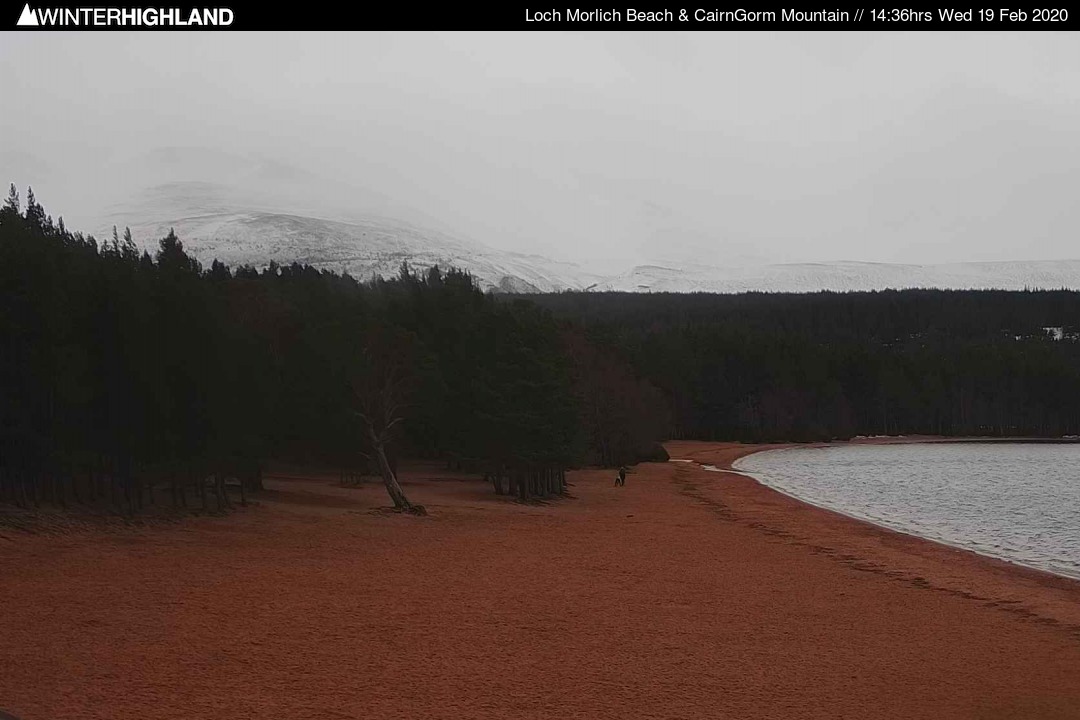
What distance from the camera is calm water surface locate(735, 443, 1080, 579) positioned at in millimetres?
34062

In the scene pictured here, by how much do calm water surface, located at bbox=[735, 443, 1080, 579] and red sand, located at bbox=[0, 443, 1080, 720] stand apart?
5227 millimetres

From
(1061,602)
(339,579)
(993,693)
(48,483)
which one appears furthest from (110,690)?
(1061,602)

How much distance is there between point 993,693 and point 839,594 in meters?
8.11

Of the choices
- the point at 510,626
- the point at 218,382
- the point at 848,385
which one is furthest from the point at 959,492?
the point at 848,385

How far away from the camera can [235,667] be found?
14.4m

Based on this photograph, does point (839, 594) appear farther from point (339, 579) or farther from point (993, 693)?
point (339, 579)

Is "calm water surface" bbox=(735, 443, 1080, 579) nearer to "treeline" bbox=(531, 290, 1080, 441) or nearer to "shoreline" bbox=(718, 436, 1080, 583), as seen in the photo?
"shoreline" bbox=(718, 436, 1080, 583)

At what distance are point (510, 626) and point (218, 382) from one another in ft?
60.2

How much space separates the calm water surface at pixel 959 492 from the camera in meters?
34.1

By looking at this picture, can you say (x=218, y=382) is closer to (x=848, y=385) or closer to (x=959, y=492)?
(x=959, y=492)

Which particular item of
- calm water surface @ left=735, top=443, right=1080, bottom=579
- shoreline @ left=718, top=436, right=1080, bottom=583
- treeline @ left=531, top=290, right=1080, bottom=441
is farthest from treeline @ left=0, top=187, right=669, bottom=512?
treeline @ left=531, top=290, right=1080, bottom=441

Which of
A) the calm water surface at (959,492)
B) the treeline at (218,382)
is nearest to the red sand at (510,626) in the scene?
the treeline at (218,382)

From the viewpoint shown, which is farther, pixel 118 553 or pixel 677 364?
pixel 677 364

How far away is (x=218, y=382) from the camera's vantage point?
32688mm
